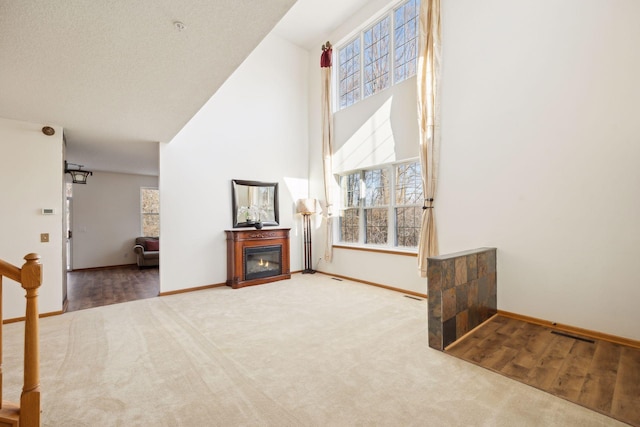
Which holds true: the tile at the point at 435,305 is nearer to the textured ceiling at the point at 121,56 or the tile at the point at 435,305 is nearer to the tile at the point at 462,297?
the tile at the point at 462,297

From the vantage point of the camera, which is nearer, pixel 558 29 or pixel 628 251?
pixel 628 251

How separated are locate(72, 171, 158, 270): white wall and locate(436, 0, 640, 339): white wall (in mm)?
8022

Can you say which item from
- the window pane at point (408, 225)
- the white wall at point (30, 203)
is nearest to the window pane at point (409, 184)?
the window pane at point (408, 225)

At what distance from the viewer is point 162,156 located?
468cm

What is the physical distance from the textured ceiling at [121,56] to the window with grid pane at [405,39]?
3.33 metres

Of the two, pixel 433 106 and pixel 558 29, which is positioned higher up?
pixel 558 29

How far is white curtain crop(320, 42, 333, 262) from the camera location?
5879mm

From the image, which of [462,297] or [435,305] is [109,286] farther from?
[462,297]

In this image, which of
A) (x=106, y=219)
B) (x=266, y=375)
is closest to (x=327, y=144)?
(x=266, y=375)

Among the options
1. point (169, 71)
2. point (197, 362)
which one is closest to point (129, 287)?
point (197, 362)

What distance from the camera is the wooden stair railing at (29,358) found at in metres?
1.50

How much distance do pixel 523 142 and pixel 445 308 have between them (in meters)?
2.17

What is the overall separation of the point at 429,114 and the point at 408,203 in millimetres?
1409

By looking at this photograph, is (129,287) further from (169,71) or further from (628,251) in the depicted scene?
(628,251)
